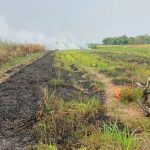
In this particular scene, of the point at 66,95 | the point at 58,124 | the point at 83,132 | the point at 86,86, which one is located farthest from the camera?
the point at 86,86

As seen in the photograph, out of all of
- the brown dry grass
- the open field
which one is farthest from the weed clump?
the brown dry grass

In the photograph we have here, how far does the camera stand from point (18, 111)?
37.9 feet

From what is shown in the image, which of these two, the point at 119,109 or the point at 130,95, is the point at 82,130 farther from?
the point at 130,95

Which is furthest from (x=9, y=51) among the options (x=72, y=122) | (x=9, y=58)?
(x=72, y=122)

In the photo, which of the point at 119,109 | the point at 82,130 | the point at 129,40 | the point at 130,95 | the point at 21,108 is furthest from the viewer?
the point at 129,40

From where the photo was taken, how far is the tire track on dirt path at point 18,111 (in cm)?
895

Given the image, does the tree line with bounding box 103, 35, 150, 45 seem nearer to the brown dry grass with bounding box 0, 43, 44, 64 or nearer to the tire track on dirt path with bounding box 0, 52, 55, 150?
the brown dry grass with bounding box 0, 43, 44, 64

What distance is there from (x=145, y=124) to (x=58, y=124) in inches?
67.2

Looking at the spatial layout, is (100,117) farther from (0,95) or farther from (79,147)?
(0,95)

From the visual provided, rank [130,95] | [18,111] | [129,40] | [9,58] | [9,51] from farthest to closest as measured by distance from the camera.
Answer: [129,40] < [9,51] < [9,58] < [130,95] < [18,111]

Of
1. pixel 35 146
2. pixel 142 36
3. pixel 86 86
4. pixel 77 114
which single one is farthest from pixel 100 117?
pixel 142 36

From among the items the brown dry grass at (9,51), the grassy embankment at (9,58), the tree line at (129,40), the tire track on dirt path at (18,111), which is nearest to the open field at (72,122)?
the tire track on dirt path at (18,111)

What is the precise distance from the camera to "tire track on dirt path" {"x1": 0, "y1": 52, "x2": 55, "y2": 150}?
895 cm

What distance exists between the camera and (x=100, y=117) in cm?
1049
